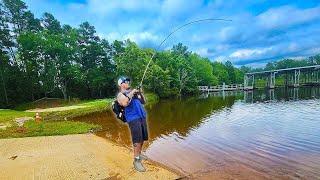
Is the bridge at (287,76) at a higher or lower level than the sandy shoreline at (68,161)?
higher

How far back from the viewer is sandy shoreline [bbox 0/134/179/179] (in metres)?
8.42

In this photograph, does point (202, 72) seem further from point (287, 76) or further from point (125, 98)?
point (125, 98)

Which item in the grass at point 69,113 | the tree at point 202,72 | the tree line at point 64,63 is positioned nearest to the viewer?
the grass at point 69,113

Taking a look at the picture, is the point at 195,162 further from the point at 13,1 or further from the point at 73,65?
the point at 13,1

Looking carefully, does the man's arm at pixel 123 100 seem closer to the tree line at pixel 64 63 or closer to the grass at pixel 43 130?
the grass at pixel 43 130

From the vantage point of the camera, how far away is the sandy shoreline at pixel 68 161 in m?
8.42

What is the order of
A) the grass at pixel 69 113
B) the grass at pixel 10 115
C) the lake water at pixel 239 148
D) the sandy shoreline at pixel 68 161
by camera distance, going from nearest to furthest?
the sandy shoreline at pixel 68 161
the lake water at pixel 239 148
the grass at pixel 10 115
the grass at pixel 69 113

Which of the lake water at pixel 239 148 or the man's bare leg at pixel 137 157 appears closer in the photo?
the man's bare leg at pixel 137 157

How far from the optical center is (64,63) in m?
52.1

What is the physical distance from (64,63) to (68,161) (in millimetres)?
44240

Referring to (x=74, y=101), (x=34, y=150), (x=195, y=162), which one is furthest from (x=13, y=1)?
(x=195, y=162)

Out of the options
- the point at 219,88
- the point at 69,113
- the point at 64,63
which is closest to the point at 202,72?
the point at 219,88

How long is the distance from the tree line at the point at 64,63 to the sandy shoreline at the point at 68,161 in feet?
109

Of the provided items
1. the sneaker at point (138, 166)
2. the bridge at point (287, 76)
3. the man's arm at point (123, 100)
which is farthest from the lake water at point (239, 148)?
the bridge at point (287, 76)
